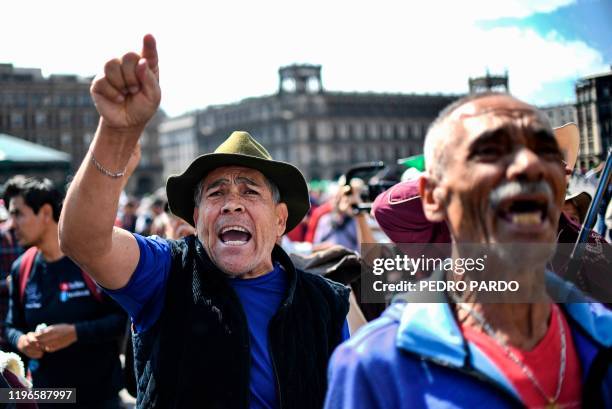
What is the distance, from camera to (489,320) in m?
1.43

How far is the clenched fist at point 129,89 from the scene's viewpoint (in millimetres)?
1571

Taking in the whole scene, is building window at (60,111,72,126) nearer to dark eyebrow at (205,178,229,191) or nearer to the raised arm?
dark eyebrow at (205,178,229,191)

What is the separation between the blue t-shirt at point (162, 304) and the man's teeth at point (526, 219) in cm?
121

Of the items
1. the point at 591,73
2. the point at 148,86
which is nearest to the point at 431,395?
the point at 148,86

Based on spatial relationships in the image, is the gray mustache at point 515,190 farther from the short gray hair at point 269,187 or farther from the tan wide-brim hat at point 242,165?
the short gray hair at point 269,187

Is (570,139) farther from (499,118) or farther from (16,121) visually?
(16,121)

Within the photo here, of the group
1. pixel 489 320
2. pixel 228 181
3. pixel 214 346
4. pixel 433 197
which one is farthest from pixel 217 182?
pixel 489 320

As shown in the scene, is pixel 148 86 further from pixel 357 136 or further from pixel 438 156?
pixel 357 136

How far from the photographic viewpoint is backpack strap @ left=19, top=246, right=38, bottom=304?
3.80 metres

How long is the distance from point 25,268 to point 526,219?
10.9 feet

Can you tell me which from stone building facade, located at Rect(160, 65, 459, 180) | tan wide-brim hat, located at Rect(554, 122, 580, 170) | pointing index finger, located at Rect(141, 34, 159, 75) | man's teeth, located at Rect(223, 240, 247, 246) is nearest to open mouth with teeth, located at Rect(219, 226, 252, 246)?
man's teeth, located at Rect(223, 240, 247, 246)

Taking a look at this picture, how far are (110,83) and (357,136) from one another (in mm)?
86937

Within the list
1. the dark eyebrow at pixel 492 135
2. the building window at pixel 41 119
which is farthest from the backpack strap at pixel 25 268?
the building window at pixel 41 119

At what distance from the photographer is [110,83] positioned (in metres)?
1.59
